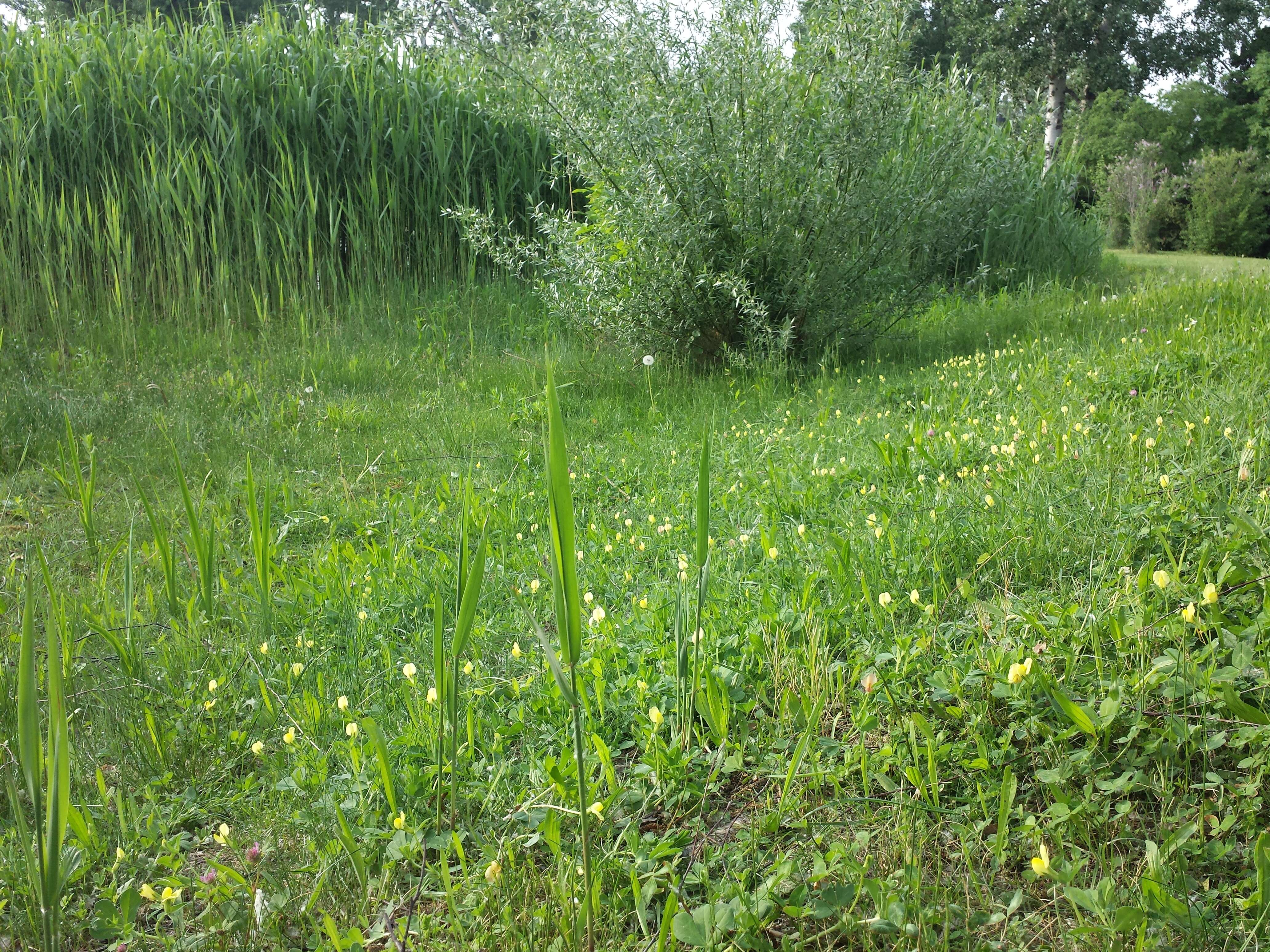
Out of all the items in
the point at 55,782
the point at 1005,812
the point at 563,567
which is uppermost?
the point at 563,567

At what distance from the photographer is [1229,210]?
2055cm

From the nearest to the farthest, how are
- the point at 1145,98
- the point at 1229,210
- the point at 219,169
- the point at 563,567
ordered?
the point at 563,567 → the point at 219,169 → the point at 1229,210 → the point at 1145,98

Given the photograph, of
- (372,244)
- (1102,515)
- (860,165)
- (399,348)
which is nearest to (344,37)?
(372,244)

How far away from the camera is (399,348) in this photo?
6586 millimetres

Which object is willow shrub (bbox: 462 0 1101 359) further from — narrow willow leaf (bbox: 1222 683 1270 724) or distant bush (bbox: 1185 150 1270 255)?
distant bush (bbox: 1185 150 1270 255)

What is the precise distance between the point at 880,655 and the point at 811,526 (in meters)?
1.01

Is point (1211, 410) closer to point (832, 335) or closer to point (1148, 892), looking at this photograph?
point (1148, 892)

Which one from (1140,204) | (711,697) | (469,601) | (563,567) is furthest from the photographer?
(1140,204)

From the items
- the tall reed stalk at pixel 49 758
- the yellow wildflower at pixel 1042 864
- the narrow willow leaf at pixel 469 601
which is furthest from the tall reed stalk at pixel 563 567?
→ the yellow wildflower at pixel 1042 864

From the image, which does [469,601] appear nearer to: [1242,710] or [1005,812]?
[1005,812]

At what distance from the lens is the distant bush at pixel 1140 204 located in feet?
69.9

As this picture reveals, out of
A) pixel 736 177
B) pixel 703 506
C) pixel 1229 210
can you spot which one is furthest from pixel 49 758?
pixel 1229 210

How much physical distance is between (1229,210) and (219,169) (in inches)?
928

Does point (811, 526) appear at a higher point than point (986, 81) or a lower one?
lower
